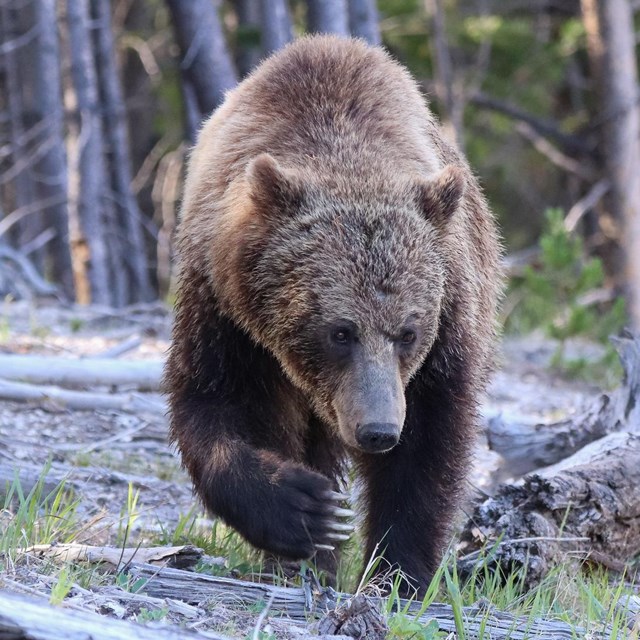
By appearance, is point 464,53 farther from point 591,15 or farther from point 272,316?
point 272,316

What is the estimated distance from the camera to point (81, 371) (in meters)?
5.96

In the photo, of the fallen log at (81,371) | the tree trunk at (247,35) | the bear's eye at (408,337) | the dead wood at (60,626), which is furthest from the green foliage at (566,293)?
the dead wood at (60,626)

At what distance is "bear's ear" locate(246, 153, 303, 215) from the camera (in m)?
3.58

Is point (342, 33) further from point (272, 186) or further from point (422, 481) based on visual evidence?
point (422, 481)

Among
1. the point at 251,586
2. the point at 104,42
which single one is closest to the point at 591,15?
the point at 104,42

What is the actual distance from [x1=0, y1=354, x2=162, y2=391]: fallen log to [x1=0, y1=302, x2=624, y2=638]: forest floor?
7.8 inches

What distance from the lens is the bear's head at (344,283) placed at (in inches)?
137

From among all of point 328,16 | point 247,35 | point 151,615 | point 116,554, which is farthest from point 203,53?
point 151,615

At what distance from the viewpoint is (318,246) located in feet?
11.8

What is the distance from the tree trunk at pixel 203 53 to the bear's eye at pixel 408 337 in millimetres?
6411

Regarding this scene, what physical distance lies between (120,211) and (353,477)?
11716 mm

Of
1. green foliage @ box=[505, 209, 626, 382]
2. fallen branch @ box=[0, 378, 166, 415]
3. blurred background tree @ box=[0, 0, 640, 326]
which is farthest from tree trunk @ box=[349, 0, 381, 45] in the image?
fallen branch @ box=[0, 378, 166, 415]

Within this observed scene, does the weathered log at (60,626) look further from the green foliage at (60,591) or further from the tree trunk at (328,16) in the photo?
the tree trunk at (328,16)

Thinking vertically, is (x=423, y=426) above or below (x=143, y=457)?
above
